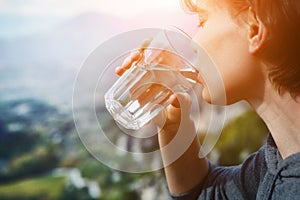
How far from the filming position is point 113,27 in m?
1.22

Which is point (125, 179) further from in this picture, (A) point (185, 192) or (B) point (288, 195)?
(B) point (288, 195)

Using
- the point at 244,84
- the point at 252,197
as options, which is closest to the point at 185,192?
the point at 252,197

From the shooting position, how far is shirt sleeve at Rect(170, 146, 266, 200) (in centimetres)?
80

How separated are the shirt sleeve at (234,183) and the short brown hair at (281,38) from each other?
0.46ft

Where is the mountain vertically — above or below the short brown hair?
above

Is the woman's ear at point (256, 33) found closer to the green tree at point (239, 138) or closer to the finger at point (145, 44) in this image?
the finger at point (145, 44)

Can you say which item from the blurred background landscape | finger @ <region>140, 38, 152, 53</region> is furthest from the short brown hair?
the blurred background landscape

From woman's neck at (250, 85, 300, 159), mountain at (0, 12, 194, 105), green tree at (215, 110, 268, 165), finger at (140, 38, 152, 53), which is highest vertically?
mountain at (0, 12, 194, 105)

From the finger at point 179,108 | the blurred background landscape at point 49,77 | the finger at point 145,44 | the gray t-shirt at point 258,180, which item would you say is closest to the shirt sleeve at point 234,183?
the gray t-shirt at point 258,180

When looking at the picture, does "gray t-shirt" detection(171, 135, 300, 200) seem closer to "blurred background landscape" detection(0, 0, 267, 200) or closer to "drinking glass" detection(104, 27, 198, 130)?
"drinking glass" detection(104, 27, 198, 130)

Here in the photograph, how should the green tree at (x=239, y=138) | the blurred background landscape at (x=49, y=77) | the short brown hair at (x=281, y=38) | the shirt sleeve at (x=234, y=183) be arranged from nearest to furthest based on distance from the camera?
the short brown hair at (x=281, y=38)
the shirt sleeve at (x=234, y=183)
the blurred background landscape at (x=49, y=77)
the green tree at (x=239, y=138)

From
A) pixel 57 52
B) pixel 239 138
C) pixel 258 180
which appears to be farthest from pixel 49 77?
pixel 258 180

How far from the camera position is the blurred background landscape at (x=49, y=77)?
119 centimetres

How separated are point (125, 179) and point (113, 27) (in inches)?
13.9
